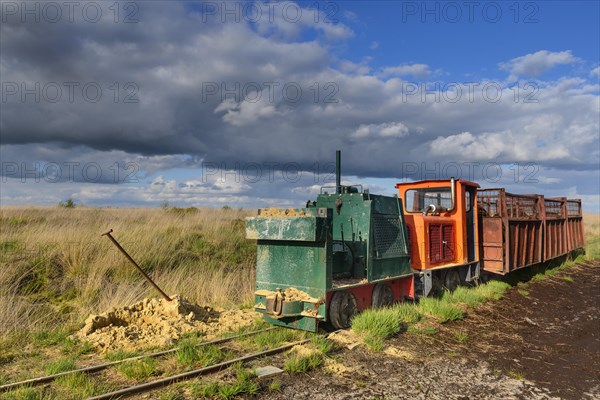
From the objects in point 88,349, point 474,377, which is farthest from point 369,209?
point 88,349

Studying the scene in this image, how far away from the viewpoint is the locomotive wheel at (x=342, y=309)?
6.58 m

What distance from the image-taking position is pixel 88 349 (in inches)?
233

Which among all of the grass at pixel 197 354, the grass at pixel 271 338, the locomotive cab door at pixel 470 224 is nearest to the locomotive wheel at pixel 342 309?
the grass at pixel 271 338

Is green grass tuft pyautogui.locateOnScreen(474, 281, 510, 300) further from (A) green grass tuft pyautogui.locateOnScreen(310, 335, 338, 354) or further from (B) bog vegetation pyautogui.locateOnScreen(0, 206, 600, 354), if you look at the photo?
(A) green grass tuft pyautogui.locateOnScreen(310, 335, 338, 354)

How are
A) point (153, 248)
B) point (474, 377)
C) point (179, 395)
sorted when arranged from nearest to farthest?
1. point (179, 395)
2. point (474, 377)
3. point (153, 248)

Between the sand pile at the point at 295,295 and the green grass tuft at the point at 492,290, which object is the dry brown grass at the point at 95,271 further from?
the green grass tuft at the point at 492,290

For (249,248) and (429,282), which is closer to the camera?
(429,282)

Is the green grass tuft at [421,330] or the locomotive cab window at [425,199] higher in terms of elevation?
the locomotive cab window at [425,199]

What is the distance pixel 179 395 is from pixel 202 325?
2.47 metres

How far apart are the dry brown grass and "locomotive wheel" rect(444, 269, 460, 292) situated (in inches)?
175

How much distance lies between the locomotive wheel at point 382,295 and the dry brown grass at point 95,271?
268cm

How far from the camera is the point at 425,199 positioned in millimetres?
10781

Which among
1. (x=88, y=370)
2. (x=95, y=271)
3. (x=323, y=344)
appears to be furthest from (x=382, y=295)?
(x=95, y=271)

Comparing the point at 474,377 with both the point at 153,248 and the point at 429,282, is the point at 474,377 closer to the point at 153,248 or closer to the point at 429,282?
the point at 429,282
